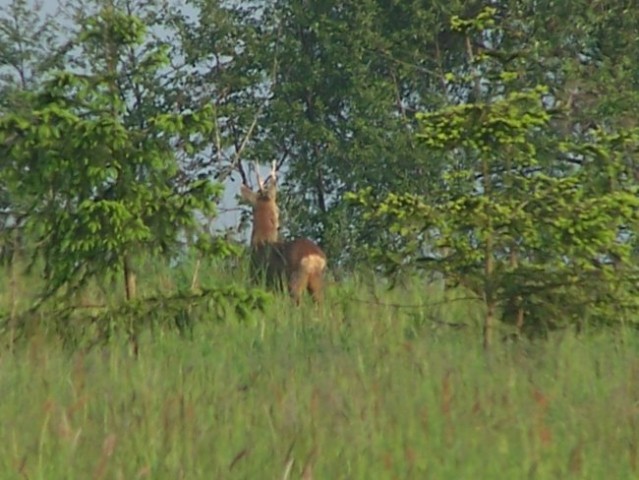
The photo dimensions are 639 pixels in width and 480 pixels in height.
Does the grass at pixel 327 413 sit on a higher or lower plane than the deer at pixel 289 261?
lower

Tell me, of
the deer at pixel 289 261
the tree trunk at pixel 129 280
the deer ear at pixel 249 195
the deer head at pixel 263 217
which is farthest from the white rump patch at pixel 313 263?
the tree trunk at pixel 129 280

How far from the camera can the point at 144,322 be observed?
9.42m

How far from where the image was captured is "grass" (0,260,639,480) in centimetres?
511

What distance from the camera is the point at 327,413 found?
5.77 meters

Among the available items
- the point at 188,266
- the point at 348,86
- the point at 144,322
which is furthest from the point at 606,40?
the point at 144,322

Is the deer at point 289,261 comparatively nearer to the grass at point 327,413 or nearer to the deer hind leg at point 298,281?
the deer hind leg at point 298,281

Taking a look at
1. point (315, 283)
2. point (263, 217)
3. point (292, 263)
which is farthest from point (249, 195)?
point (315, 283)

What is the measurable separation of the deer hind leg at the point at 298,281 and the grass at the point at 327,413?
590cm

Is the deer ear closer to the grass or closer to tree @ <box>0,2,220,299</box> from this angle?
tree @ <box>0,2,220,299</box>

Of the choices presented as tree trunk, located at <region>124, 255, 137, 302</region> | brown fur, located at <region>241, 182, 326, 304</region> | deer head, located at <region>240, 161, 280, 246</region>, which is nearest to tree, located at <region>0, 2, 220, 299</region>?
tree trunk, located at <region>124, 255, 137, 302</region>

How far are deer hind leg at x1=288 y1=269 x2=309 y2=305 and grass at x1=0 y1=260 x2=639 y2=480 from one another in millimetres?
5904

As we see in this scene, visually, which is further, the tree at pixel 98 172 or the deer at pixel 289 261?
the deer at pixel 289 261

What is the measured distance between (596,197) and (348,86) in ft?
51.9

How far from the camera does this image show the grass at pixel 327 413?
16.8 feet
